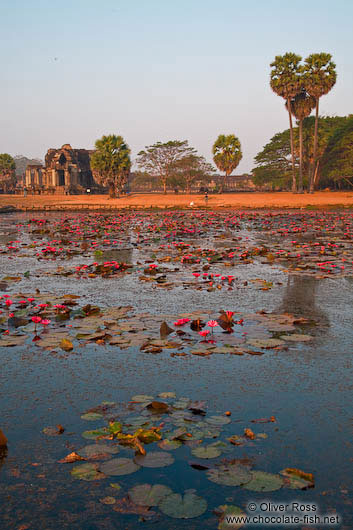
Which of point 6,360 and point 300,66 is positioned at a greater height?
point 300,66

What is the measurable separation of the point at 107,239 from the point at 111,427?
537 inches

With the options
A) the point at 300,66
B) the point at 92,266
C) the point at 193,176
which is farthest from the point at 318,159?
the point at 92,266

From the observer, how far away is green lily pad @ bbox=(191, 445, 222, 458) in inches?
113

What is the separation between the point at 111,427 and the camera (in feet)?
10.3

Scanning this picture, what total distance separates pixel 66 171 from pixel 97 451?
222 feet

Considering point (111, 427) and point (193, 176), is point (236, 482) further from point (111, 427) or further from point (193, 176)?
point (193, 176)

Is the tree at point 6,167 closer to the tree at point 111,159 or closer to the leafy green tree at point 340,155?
the tree at point 111,159

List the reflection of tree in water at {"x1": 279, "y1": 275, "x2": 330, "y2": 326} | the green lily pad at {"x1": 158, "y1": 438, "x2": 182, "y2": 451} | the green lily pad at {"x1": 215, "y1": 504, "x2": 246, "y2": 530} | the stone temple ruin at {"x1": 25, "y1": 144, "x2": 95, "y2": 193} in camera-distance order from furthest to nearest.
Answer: the stone temple ruin at {"x1": 25, "y1": 144, "x2": 95, "y2": 193}
the reflection of tree in water at {"x1": 279, "y1": 275, "x2": 330, "y2": 326}
the green lily pad at {"x1": 158, "y1": 438, "x2": 182, "y2": 451}
the green lily pad at {"x1": 215, "y1": 504, "x2": 246, "y2": 530}

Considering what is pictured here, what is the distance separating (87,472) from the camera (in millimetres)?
2736

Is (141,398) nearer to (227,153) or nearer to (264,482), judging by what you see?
(264,482)

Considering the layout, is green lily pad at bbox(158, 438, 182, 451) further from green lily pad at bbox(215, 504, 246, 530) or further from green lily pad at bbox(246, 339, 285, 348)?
green lily pad at bbox(246, 339, 285, 348)

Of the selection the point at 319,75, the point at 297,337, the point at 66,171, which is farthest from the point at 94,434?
the point at 66,171

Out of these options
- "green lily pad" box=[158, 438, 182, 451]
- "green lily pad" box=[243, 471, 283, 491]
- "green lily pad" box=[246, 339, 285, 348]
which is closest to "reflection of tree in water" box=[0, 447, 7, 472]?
"green lily pad" box=[158, 438, 182, 451]

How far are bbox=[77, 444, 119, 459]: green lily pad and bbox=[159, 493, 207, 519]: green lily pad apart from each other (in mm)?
581
